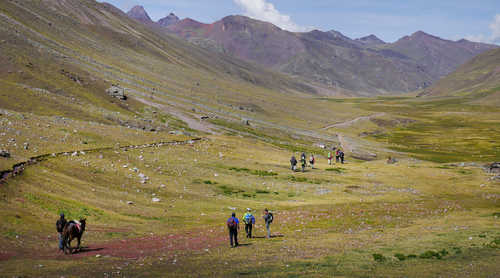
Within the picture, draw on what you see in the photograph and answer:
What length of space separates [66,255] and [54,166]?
22.5m

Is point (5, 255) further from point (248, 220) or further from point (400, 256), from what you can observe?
point (400, 256)

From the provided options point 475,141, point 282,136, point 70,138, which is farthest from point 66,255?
point 475,141

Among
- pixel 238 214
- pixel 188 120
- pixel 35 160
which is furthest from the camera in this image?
pixel 188 120

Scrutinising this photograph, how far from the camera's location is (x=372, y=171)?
76250mm

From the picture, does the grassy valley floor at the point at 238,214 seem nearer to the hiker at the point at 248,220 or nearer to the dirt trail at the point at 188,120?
the hiker at the point at 248,220

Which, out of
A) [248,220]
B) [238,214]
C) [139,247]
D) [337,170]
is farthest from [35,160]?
[337,170]

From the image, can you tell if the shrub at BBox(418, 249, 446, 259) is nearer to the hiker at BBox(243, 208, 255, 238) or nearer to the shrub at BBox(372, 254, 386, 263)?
the shrub at BBox(372, 254, 386, 263)

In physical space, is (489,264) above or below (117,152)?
below

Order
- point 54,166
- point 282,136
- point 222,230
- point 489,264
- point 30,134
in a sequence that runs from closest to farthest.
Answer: point 489,264 < point 222,230 < point 54,166 < point 30,134 < point 282,136

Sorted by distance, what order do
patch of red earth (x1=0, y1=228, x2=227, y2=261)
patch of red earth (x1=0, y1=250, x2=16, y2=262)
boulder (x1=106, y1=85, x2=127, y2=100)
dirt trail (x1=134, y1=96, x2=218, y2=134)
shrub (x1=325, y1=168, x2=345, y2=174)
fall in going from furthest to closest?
boulder (x1=106, y1=85, x2=127, y2=100)
dirt trail (x1=134, y1=96, x2=218, y2=134)
shrub (x1=325, y1=168, x2=345, y2=174)
patch of red earth (x1=0, y1=228, x2=227, y2=261)
patch of red earth (x1=0, y1=250, x2=16, y2=262)

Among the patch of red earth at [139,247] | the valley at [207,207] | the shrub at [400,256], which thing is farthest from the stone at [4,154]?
the shrub at [400,256]

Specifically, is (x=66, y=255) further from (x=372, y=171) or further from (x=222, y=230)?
(x=372, y=171)

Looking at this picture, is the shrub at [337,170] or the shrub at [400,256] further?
the shrub at [337,170]

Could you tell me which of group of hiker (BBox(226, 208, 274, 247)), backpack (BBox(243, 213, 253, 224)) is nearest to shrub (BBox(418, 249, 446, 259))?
group of hiker (BBox(226, 208, 274, 247))
